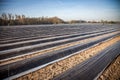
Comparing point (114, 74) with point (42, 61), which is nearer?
point (114, 74)

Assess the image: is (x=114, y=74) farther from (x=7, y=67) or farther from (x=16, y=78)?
(x=7, y=67)

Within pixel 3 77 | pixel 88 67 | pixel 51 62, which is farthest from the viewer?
pixel 51 62

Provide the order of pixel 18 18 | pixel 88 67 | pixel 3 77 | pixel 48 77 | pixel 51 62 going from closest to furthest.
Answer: pixel 3 77 < pixel 48 77 < pixel 88 67 < pixel 51 62 < pixel 18 18

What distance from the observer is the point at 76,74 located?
616cm

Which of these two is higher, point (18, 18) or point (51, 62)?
point (18, 18)

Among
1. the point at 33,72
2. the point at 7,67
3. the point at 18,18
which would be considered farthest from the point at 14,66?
the point at 18,18

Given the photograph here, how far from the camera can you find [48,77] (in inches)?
238

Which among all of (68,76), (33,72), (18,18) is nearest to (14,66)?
(33,72)

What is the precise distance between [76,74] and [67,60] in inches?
93.4

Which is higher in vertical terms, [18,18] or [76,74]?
[18,18]

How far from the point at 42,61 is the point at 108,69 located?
3.86 m

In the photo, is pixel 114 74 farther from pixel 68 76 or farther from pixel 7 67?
pixel 7 67

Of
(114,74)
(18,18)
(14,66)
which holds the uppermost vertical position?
(18,18)

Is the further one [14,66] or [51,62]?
[51,62]
